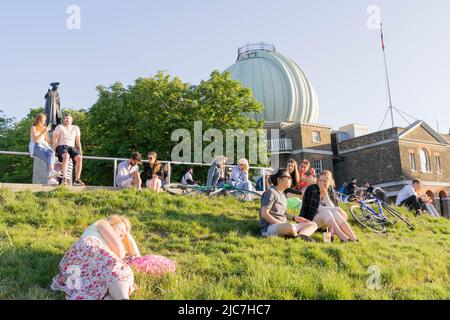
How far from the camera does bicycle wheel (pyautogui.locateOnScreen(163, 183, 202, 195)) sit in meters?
10.7

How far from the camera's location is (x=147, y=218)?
8.16 m

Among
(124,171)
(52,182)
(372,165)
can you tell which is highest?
(372,165)

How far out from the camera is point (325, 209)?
8.24 meters

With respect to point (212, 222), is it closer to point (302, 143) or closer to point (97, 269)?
point (97, 269)

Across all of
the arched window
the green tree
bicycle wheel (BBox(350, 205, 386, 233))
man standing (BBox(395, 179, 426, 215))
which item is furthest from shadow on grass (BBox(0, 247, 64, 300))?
the arched window

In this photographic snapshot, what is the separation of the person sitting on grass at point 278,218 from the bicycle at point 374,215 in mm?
2496

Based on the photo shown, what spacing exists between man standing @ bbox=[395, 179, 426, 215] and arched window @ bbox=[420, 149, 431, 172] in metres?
30.5

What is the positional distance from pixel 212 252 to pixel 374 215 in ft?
16.6

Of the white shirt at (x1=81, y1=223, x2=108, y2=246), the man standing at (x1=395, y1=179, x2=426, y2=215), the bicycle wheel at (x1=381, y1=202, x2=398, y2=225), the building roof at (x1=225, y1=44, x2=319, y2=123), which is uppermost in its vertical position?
the building roof at (x1=225, y1=44, x2=319, y2=123)

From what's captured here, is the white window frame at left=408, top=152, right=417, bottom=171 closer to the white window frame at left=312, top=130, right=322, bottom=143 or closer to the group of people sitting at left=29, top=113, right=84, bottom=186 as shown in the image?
the white window frame at left=312, top=130, right=322, bottom=143

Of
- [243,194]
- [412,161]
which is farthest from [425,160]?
[243,194]

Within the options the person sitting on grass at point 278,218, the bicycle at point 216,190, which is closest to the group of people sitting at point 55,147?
the bicycle at point 216,190
